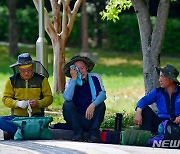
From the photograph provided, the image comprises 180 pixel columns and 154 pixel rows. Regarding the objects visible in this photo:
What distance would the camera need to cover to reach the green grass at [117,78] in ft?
51.3

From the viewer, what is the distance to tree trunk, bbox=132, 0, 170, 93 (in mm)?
12891

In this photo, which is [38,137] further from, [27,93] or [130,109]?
[130,109]

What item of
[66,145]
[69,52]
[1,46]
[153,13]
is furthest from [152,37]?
[1,46]

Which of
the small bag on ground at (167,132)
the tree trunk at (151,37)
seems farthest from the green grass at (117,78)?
the small bag on ground at (167,132)

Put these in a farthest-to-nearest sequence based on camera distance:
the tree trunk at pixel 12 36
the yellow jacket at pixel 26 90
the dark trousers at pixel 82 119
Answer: the tree trunk at pixel 12 36 → the yellow jacket at pixel 26 90 → the dark trousers at pixel 82 119

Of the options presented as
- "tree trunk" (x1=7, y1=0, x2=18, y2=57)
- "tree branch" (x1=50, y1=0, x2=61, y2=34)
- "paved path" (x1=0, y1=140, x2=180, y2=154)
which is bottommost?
"paved path" (x1=0, y1=140, x2=180, y2=154)

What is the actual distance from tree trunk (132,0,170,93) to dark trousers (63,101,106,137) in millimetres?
2541

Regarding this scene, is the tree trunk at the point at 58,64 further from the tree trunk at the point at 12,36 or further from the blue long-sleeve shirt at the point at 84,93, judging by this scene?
the tree trunk at the point at 12,36

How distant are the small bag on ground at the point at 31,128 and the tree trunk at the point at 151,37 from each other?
9.73 feet

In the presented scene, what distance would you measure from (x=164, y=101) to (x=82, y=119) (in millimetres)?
1196

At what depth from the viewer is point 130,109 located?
1547cm

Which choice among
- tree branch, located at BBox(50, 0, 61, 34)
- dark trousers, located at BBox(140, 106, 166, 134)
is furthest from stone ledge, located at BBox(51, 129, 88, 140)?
tree branch, located at BBox(50, 0, 61, 34)

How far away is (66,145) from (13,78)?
1548mm

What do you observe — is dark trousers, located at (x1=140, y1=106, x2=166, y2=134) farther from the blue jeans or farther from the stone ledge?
the blue jeans
